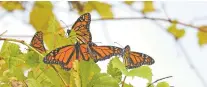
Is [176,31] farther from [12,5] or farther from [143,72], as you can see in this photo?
[143,72]

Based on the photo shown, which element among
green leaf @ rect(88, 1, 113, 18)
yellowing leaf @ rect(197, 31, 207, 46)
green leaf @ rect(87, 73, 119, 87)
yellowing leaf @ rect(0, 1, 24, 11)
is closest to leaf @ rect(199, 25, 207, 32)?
yellowing leaf @ rect(197, 31, 207, 46)

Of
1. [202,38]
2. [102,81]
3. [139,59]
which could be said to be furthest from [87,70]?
[202,38]

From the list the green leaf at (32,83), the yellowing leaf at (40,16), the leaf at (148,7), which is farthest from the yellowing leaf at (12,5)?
the green leaf at (32,83)

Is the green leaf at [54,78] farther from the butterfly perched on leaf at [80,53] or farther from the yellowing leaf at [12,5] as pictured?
the yellowing leaf at [12,5]

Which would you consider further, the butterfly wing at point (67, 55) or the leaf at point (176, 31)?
the leaf at point (176, 31)

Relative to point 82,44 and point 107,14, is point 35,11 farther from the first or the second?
point 82,44
